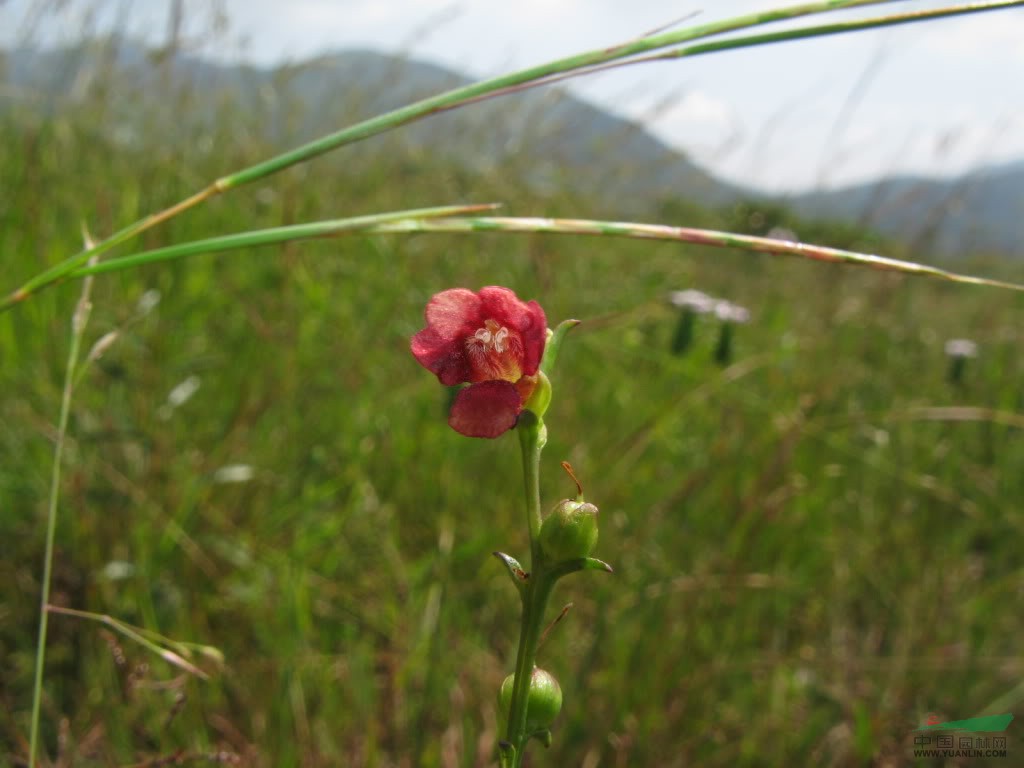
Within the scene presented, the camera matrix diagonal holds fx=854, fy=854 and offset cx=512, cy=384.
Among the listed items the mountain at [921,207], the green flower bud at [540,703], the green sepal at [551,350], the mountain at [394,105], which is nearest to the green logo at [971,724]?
the green flower bud at [540,703]

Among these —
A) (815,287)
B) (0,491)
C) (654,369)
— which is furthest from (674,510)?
(815,287)

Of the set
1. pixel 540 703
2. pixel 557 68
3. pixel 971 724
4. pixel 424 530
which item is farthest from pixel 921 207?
pixel 540 703

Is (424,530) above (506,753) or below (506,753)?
below

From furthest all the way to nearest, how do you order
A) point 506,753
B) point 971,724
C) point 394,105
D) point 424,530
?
point 394,105
point 424,530
point 971,724
point 506,753

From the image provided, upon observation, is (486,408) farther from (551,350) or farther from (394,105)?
(394,105)

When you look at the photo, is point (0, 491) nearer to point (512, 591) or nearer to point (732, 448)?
point (512, 591)

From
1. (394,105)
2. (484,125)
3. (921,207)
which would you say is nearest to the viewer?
(921,207)

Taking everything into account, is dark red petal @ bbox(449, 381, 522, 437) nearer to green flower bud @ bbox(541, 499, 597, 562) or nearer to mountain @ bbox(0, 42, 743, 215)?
green flower bud @ bbox(541, 499, 597, 562)

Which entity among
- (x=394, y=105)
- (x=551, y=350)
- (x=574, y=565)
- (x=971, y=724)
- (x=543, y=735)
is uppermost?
(x=394, y=105)
